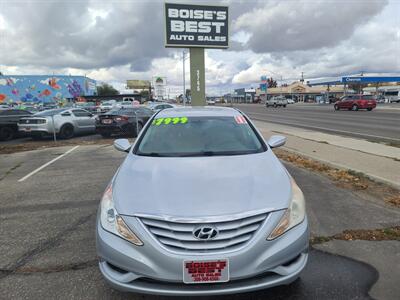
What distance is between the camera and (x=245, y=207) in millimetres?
2691

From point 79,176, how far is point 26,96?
8221cm

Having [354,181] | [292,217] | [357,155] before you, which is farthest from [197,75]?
[292,217]

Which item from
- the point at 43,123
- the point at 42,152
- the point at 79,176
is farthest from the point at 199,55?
the point at 79,176

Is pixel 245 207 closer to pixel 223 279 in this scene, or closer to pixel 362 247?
pixel 223 279

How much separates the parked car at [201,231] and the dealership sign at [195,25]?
55.2 ft

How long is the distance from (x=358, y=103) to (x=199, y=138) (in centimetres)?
3786

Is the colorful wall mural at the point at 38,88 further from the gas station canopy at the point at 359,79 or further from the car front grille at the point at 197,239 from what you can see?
the car front grille at the point at 197,239

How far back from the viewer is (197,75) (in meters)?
20.2

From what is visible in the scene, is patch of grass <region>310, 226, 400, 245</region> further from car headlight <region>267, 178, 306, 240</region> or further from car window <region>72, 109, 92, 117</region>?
car window <region>72, 109, 92, 117</region>

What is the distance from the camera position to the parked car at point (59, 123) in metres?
15.3

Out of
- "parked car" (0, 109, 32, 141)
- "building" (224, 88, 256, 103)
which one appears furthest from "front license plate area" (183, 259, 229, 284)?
"building" (224, 88, 256, 103)

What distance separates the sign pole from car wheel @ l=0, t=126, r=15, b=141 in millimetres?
9659

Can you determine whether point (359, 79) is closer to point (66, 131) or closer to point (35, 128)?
point (66, 131)

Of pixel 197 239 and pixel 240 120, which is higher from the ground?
pixel 240 120
